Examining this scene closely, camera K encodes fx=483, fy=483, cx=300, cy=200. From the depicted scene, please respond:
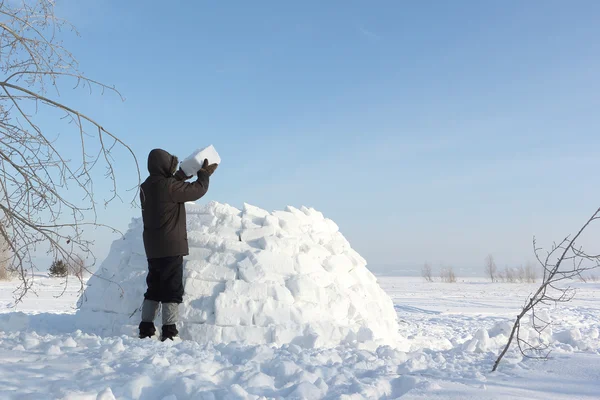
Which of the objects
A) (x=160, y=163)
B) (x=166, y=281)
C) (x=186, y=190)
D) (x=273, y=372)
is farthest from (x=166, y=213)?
(x=273, y=372)

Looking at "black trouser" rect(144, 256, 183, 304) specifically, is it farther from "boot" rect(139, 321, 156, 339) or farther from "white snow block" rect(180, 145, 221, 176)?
"white snow block" rect(180, 145, 221, 176)

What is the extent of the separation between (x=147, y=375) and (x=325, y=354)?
1.42 metres

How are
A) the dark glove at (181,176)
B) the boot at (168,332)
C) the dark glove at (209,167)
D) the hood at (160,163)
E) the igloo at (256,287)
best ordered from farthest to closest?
the dark glove at (181,176), the dark glove at (209,167), the hood at (160,163), the igloo at (256,287), the boot at (168,332)

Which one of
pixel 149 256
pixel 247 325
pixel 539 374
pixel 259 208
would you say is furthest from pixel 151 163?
pixel 539 374

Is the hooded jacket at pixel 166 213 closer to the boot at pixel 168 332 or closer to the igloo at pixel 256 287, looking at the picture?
the igloo at pixel 256 287

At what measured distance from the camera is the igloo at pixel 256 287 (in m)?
4.74

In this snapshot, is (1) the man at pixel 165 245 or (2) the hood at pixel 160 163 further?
(2) the hood at pixel 160 163

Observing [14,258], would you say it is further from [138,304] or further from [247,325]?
[247,325]

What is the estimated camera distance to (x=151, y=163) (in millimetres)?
4891

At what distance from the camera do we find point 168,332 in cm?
462

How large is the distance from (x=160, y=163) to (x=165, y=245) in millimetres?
847

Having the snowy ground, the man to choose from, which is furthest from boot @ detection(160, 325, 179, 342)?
the snowy ground

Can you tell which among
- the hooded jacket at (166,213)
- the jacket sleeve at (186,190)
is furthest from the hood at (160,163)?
the jacket sleeve at (186,190)

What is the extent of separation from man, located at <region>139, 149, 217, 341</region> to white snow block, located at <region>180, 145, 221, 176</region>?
32cm
